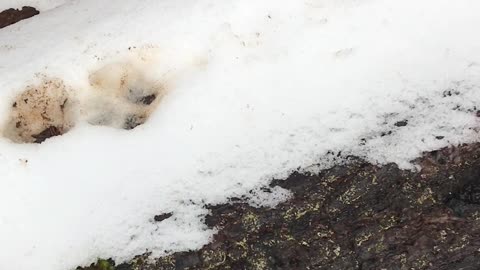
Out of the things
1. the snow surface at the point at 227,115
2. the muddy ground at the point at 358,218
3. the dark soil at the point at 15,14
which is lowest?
the muddy ground at the point at 358,218

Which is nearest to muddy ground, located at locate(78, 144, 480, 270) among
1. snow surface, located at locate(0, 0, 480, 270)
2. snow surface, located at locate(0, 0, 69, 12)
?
snow surface, located at locate(0, 0, 480, 270)

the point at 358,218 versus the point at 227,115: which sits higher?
the point at 227,115

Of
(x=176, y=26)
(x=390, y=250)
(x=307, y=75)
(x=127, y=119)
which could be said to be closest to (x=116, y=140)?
(x=127, y=119)

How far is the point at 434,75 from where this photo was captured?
2.57 m

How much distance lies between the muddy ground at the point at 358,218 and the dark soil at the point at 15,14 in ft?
6.29

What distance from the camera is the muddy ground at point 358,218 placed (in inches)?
97.4

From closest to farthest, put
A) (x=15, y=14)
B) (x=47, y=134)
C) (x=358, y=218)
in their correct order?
(x=358, y=218) < (x=47, y=134) < (x=15, y=14)

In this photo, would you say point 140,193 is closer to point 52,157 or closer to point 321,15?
point 52,157

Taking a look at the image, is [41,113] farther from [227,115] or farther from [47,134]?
[227,115]

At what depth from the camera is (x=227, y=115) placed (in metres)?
2.59

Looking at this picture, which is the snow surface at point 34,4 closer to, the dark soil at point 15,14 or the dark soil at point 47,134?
the dark soil at point 15,14

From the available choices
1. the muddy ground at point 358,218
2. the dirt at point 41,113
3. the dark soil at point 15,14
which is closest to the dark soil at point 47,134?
the dirt at point 41,113

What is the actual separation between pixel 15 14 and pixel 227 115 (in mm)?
1758

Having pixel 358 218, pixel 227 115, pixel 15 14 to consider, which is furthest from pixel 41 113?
pixel 358 218
